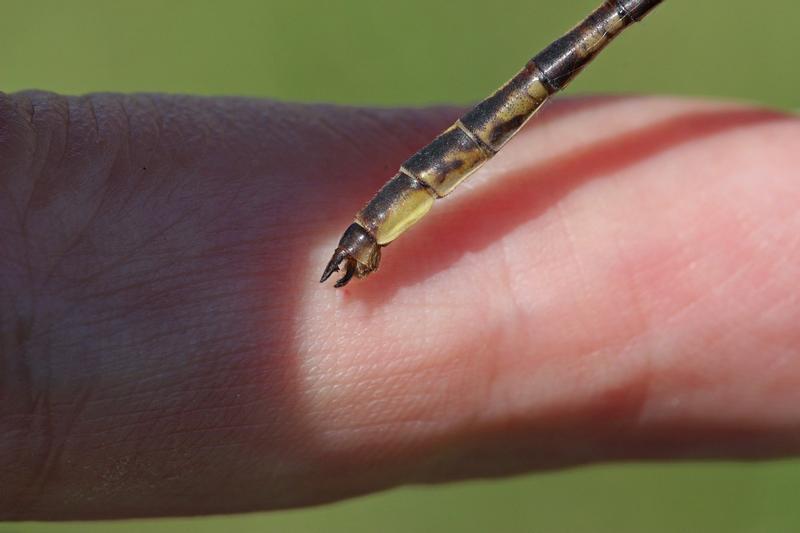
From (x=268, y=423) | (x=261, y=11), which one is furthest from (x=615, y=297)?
(x=261, y=11)

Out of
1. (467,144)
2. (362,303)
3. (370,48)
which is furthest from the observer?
(370,48)

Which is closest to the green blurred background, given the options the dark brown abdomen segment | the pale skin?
the pale skin

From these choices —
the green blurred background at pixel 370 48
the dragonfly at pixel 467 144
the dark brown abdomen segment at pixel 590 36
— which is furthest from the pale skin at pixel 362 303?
the green blurred background at pixel 370 48

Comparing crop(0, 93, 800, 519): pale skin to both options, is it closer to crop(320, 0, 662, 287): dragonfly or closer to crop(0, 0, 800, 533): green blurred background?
crop(320, 0, 662, 287): dragonfly

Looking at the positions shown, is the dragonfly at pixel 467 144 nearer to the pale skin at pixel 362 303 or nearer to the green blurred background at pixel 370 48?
the pale skin at pixel 362 303

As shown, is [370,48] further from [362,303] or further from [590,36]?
[362,303]

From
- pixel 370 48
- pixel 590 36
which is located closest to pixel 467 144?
pixel 590 36
